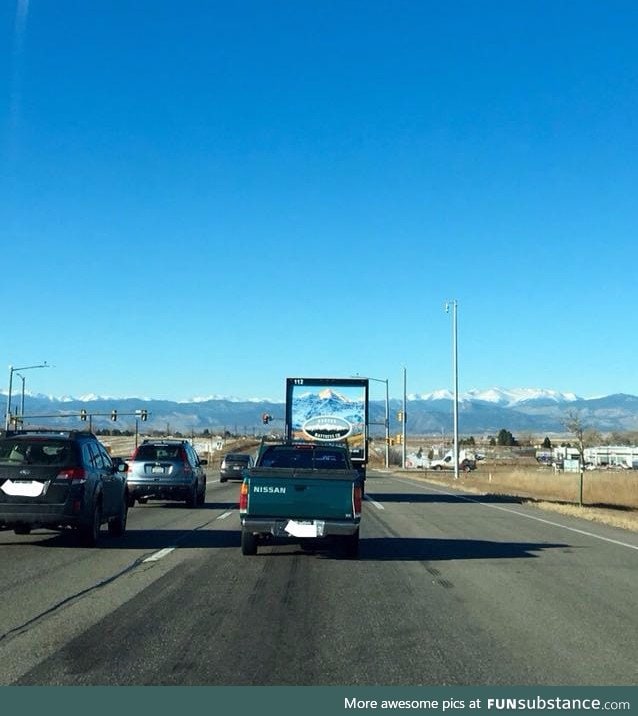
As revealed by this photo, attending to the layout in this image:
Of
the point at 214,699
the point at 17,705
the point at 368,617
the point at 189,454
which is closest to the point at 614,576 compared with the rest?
the point at 368,617

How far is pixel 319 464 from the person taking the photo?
658 inches

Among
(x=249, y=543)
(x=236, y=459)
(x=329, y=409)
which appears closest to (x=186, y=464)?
(x=329, y=409)

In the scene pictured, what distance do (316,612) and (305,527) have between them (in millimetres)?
4217

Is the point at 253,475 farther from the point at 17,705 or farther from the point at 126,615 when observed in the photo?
the point at 17,705

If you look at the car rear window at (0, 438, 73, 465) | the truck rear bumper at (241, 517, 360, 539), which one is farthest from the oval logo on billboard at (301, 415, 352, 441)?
the truck rear bumper at (241, 517, 360, 539)

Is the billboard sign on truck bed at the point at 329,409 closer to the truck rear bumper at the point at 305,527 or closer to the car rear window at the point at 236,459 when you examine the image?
the truck rear bumper at the point at 305,527

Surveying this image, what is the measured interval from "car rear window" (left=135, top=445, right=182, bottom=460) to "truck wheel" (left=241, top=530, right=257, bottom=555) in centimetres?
1226

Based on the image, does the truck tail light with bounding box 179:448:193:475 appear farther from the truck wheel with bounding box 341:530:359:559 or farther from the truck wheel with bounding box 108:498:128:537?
the truck wheel with bounding box 341:530:359:559

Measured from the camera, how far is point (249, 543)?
1498 centimetres

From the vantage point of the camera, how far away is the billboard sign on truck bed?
3219cm

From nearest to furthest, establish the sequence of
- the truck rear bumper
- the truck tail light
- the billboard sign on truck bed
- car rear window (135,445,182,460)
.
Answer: the truck rear bumper
the truck tail light
car rear window (135,445,182,460)
the billboard sign on truck bed

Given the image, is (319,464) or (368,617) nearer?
(368,617)

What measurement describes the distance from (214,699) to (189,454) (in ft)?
70.5

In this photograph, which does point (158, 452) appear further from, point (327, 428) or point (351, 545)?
point (351, 545)
